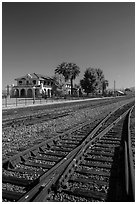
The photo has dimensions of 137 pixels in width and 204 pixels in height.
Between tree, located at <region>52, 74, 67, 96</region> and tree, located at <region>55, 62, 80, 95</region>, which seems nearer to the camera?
tree, located at <region>52, 74, 67, 96</region>

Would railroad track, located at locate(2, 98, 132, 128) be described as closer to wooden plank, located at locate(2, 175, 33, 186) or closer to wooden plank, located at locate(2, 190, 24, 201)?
wooden plank, located at locate(2, 175, 33, 186)

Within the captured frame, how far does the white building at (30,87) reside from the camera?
7056 cm

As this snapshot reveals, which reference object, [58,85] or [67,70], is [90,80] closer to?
[67,70]

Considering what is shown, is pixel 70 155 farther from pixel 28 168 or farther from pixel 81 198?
pixel 81 198

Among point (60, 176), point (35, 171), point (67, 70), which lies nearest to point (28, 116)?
point (35, 171)

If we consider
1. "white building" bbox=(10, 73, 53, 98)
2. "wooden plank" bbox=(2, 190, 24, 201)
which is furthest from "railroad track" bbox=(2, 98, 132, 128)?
"white building" bbox=(10, 73, 53, 98)

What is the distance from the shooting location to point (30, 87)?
70.9 meters

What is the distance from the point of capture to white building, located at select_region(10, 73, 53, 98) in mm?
70562

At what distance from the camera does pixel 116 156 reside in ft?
18.9

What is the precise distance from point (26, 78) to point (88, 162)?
70.9 meters

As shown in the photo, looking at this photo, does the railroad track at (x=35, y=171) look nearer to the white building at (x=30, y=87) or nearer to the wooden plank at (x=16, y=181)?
the wooden plank at (x=16, y=181)

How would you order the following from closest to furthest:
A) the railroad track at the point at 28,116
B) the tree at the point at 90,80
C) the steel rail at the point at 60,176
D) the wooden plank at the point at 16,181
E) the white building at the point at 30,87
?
the steel rail at the point at 60,176, the wooden plank at the point at 16,181, the railroad track at the point at 28,116, the white building at the point at 30,87, the tree at the point at 90,80

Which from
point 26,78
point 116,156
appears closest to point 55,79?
point 26,78

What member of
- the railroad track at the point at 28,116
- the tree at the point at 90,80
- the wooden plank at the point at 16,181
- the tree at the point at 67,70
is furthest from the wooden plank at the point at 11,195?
the tree at the point at 90,80
